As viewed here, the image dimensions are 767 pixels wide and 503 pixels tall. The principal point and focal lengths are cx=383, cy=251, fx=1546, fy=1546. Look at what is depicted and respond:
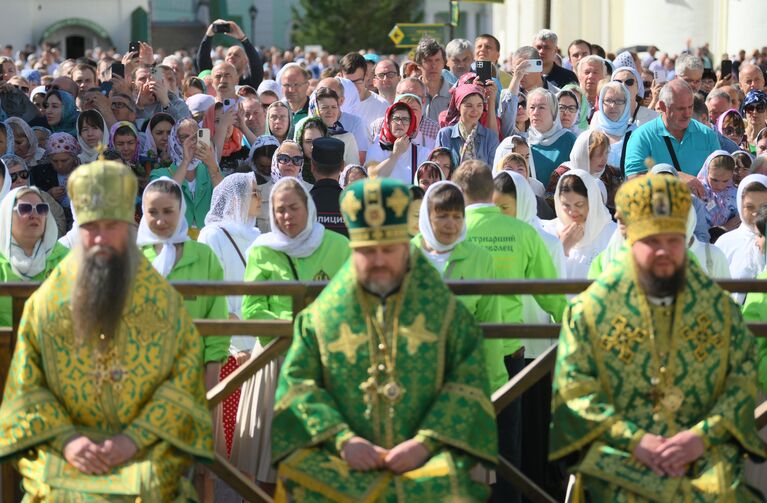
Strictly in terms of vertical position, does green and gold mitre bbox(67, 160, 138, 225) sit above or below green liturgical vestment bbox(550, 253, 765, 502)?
above

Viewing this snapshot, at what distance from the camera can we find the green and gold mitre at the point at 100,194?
19.1 ft

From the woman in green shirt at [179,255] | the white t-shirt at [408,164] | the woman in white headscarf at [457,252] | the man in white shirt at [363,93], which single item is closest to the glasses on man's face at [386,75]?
the man in white shirt at [363,93]

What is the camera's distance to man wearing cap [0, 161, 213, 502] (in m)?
5.77

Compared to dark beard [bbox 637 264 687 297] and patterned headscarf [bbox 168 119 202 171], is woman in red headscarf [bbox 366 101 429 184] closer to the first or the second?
patterned headscarf [bbox 168 119 202 171]

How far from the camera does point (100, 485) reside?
5.69 meters

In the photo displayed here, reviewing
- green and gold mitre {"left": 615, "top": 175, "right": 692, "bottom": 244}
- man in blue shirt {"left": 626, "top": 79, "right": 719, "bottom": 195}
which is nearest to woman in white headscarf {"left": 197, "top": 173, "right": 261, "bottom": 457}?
green and gold mitre {"left": 615, "top": 175, "right": 692, "bottom": 244}

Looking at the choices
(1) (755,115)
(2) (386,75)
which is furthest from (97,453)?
(1) (755,115)

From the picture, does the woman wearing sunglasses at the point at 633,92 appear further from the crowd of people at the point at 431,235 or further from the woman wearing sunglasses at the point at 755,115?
the woman wearing sunglasses at the point at 755,115

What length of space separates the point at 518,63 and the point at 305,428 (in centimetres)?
726

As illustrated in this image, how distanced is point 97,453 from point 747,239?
3912 mm

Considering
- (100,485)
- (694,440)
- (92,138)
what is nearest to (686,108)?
(92,138)

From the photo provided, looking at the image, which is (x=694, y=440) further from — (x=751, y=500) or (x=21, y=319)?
(x=21, y=319)

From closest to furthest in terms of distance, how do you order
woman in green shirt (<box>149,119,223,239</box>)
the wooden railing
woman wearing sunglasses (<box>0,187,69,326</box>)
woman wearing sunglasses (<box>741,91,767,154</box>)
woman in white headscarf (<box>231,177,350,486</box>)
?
the wooden railing
woman in white headscarf (<box>231,177,350,486</box>)
woman wearing sunglasses (<box>0,187,69,326</box>)
woman in green shirt (<box>149,119,223,239</box>)
woman wearing sunglasses (<box>741,91,767,154</box>)

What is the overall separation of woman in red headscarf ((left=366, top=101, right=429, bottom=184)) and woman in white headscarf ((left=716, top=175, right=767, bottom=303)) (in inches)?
117
